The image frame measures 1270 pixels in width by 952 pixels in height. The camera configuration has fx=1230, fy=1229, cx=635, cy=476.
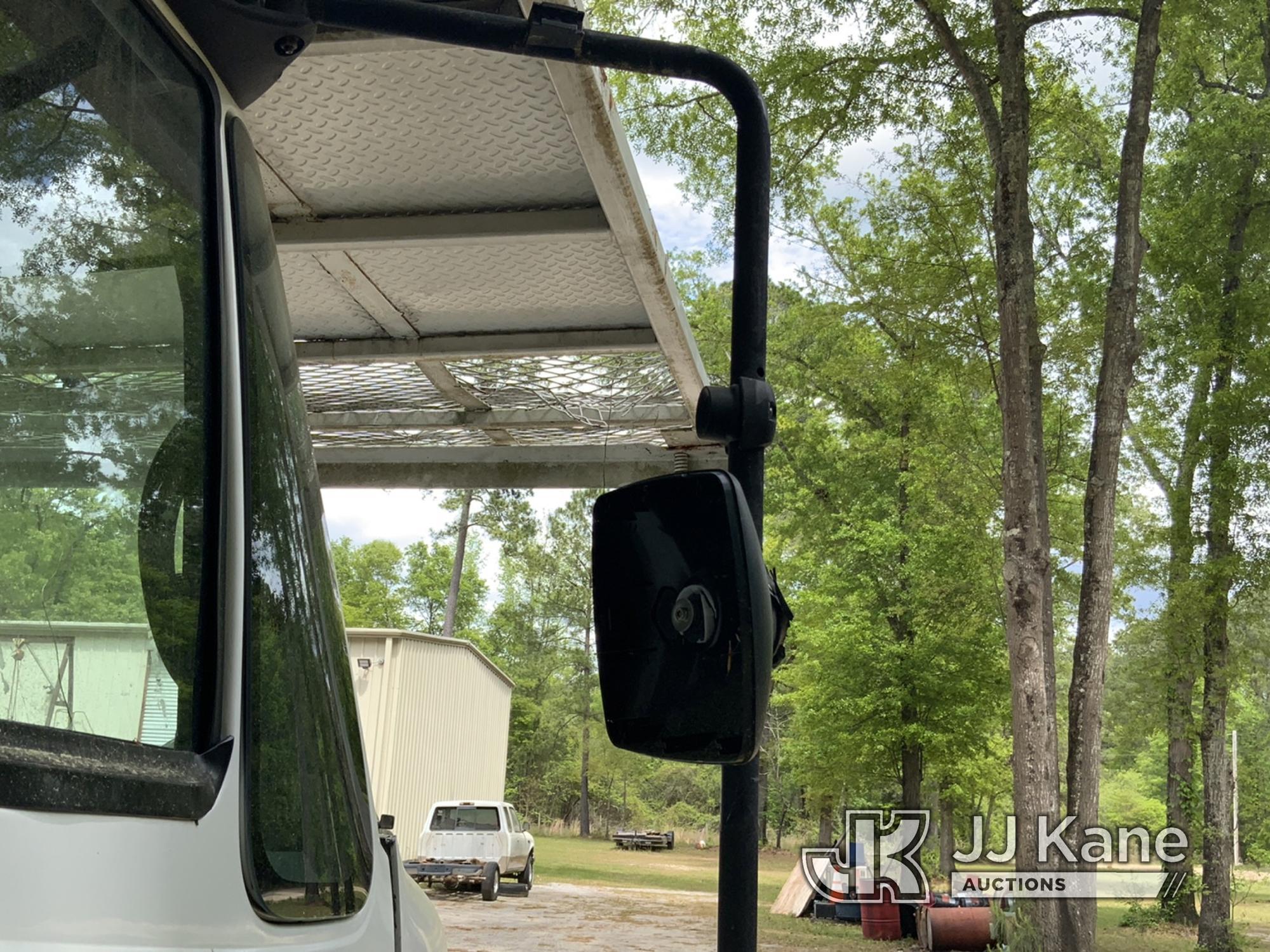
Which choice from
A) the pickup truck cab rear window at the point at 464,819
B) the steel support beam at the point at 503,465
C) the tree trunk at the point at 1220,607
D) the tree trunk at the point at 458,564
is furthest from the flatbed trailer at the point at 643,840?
the steel support beam at the point at 503,465

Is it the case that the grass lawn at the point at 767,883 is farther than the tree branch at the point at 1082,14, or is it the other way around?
the grass lawn at the point at 767,883

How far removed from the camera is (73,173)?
2.78 feet

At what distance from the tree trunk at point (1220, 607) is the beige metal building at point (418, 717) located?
12.7 m

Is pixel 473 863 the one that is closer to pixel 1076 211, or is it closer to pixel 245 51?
pixel 1076 211

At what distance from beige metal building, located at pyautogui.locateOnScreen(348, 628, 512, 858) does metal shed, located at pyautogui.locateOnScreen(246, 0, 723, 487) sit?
Answer: 17522 millimetres

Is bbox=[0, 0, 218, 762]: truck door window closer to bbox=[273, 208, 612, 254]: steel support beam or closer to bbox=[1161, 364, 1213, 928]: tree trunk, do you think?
bbox=[273, 208, 612, 254]: steel support beam

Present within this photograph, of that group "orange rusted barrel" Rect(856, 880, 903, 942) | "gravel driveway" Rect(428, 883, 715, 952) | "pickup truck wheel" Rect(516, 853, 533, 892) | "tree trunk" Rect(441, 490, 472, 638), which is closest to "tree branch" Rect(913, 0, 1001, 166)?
"gravel driveway" Rect(428, 883, 715, 952)

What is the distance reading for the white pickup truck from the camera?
20.5m

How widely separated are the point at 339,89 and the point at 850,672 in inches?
764

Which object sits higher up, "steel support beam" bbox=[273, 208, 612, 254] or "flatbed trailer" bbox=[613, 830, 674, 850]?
"steel support beam" bbox=[273, 208, 612, 254]

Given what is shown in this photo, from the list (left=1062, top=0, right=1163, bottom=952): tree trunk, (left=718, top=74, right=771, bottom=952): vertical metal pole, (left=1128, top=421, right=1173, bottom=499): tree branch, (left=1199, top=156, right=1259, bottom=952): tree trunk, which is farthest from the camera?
(left=1128, top=421, right=1173, bottom=499): tree branch

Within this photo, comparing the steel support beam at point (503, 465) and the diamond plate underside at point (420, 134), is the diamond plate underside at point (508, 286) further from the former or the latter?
the steel support beam at point (503, 465)

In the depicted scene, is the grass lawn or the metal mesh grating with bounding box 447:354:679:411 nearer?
the metal mesh grating with bounding box 447:354:679:411

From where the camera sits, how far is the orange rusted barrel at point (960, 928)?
51.4 ft
